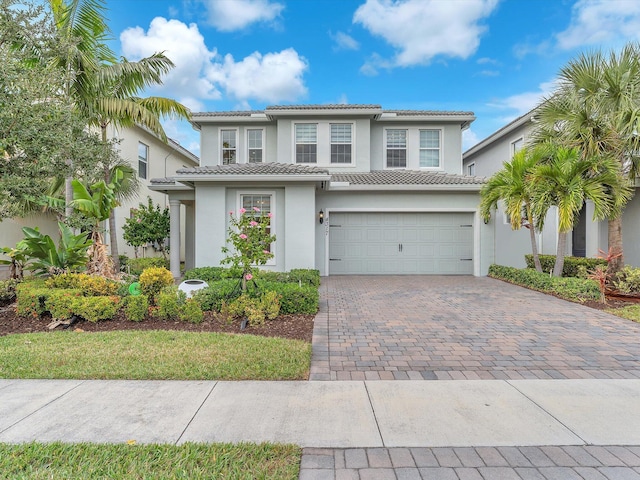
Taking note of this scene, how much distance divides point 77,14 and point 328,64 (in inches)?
414

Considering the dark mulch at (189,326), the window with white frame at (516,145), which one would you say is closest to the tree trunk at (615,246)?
the window with white frame at (516,145)

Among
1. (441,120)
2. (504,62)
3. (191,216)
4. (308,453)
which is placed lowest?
(308,453)

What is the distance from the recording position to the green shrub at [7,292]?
792 cm

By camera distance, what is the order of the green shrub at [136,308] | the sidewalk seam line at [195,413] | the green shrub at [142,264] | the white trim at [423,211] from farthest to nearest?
the white trim at [423,211] → the green shrub at [142,264] → the green shrub at [136,308] → the sidewalk seam line at [195,413]

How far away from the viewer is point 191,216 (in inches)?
622

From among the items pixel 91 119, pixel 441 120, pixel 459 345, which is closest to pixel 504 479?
pixel 459 345

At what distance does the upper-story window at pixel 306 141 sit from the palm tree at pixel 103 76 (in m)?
4.89

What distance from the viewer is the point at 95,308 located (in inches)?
255

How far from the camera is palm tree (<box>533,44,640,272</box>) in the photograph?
28.1 feet

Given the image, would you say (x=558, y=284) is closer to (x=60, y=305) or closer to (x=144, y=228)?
(x=60, y=305)

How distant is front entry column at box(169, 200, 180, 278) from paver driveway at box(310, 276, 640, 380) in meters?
6.73

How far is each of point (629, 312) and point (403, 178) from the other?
782 centimetres

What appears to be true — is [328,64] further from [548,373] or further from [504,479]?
[504,479]

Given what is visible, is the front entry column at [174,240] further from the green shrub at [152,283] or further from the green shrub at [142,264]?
the green shrub at [152,283]
